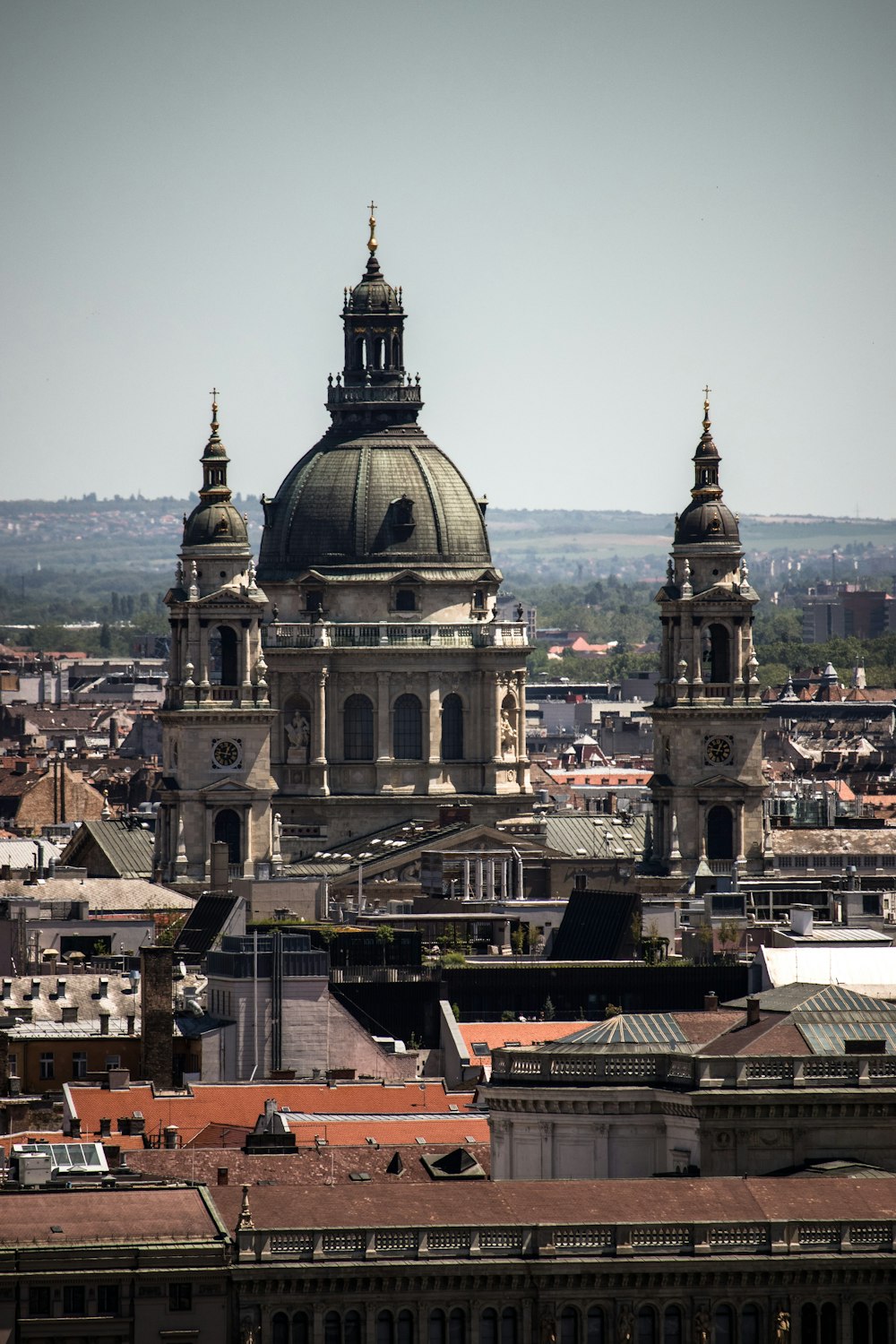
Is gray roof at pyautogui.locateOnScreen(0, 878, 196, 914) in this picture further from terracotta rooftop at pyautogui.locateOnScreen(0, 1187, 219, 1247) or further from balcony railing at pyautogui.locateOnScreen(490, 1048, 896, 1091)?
terracotta rooftop at pyautogui.locateOnScreen(0, 1187, 219, 1247)

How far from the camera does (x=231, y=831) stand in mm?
174375

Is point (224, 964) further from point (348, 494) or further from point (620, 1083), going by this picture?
point (348, 494)

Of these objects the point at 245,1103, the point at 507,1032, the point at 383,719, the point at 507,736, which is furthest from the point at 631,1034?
the point at 507,736

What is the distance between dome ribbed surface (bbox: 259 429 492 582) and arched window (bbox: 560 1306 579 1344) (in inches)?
4151

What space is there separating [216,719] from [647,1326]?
9389cm

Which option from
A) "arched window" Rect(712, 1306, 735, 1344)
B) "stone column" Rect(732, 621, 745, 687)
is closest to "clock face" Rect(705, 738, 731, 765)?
"stone column" Rect(732, 621, 745, 687)

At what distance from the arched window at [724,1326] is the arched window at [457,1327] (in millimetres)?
3892

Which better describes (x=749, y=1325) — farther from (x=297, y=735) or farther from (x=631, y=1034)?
(x=297, y=735)

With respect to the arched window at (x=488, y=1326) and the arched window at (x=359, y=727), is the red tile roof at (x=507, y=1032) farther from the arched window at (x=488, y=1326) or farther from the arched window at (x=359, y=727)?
the arched window at (x=359, y=727)

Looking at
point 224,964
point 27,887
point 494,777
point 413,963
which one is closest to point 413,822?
point 494,777

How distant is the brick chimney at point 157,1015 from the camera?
115812 millimetres

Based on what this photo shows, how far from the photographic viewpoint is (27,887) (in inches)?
6457

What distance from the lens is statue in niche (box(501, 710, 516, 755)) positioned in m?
188

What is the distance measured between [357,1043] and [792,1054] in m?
33.1
